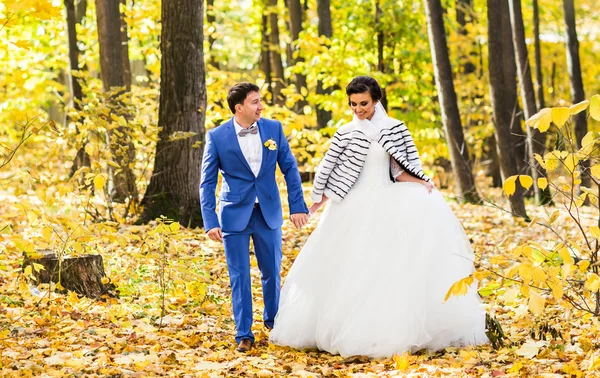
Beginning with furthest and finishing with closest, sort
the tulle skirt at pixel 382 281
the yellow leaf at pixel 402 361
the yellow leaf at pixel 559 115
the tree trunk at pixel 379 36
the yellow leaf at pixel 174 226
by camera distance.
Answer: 1. the tree trunk at pixel 379 36
2. the yellow leaf at pixel 174 226
3. the tulle skirt at pixel 382 281
4. the yellow leaf at pixel 402 361
5. the yellow leaf at pixel 559 115

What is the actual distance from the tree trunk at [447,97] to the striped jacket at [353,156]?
8.11 metres

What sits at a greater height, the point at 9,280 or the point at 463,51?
the point at 463,51

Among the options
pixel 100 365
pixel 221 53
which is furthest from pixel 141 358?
pixel 221 53

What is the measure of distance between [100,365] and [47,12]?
2.32 meters

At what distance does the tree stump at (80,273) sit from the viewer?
734cm

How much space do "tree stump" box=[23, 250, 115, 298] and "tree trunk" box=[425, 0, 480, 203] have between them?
8081 millimetres

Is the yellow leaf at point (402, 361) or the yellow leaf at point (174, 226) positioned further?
the yellow leaf at point (174, 226)

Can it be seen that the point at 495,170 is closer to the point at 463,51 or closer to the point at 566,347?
the point at 463,51

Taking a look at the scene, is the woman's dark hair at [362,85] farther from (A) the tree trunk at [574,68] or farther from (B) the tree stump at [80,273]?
(A) the tree trunk at [574,68]

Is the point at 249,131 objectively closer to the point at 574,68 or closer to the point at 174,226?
the point at 174,226

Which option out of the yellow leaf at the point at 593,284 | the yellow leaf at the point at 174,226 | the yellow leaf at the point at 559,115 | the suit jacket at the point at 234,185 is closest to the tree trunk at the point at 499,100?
the suit jacket at the point at 234,185

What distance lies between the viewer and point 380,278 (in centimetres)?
561

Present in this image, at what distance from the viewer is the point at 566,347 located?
5531mm

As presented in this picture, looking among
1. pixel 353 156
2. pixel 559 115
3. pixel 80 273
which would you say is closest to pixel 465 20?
pixel 80 273
